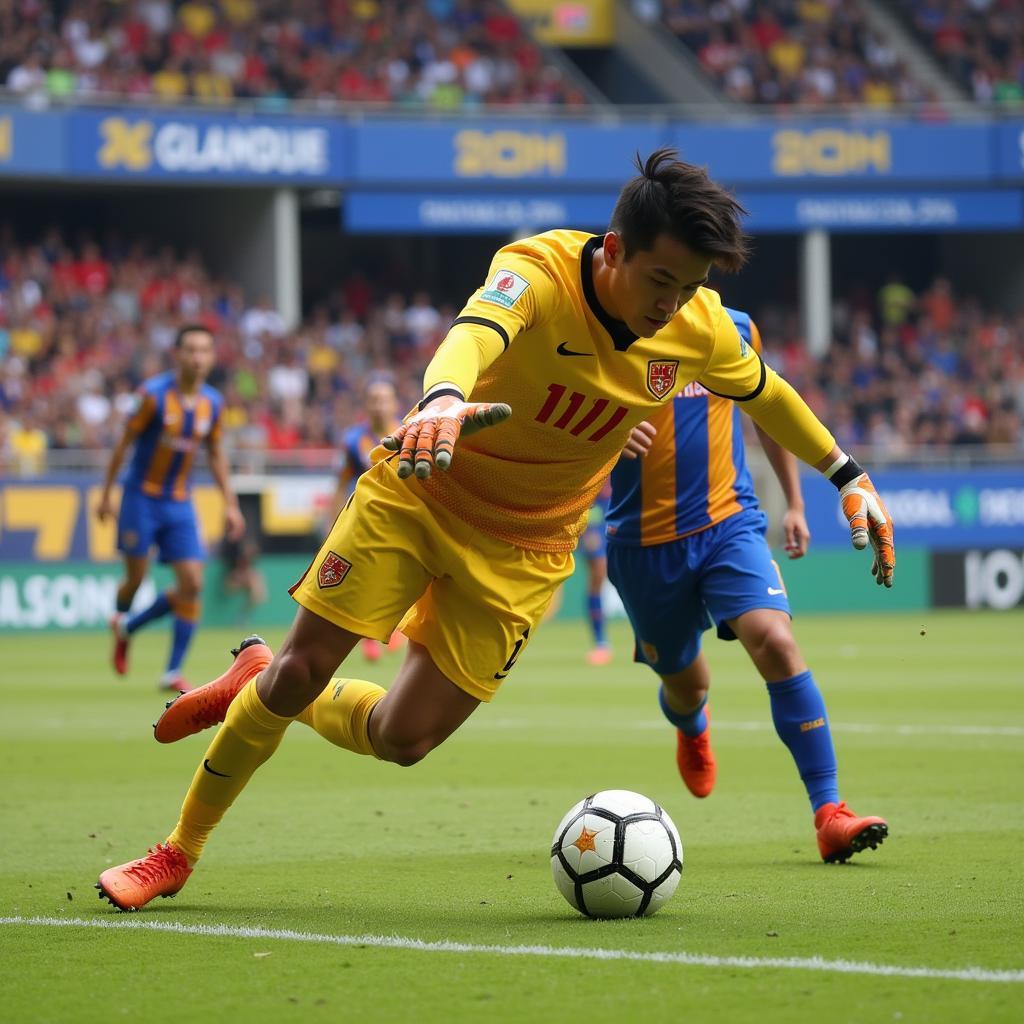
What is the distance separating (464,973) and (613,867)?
113 cm

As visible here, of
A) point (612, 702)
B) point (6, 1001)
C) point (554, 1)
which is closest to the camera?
point (6, 1001)

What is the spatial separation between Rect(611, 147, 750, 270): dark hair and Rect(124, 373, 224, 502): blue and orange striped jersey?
990cm

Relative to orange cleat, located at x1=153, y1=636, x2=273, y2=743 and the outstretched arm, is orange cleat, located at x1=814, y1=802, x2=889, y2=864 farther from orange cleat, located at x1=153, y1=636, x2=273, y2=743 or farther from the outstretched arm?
orange cleat, located at x1=153, y1=636, x2=273, y2=743

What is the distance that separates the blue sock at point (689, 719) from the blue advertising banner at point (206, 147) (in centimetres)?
2626

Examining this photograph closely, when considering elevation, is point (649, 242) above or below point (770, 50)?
below

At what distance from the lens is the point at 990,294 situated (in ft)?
141

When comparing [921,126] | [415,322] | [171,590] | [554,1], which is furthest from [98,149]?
[171,590]

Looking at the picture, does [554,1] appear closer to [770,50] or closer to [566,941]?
[770,50]

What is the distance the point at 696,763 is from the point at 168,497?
7620 mm

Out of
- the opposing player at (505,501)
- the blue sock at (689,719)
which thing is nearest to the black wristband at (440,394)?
the opposing player at (505,501)

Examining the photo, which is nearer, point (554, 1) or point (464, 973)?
point (464, 973)

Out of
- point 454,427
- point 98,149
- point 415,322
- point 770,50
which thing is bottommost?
point 454,427

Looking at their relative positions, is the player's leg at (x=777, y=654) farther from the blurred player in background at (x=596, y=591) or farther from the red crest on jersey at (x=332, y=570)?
the blurred player in background at (x=596, y=591)

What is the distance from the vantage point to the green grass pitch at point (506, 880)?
461 centimetres
